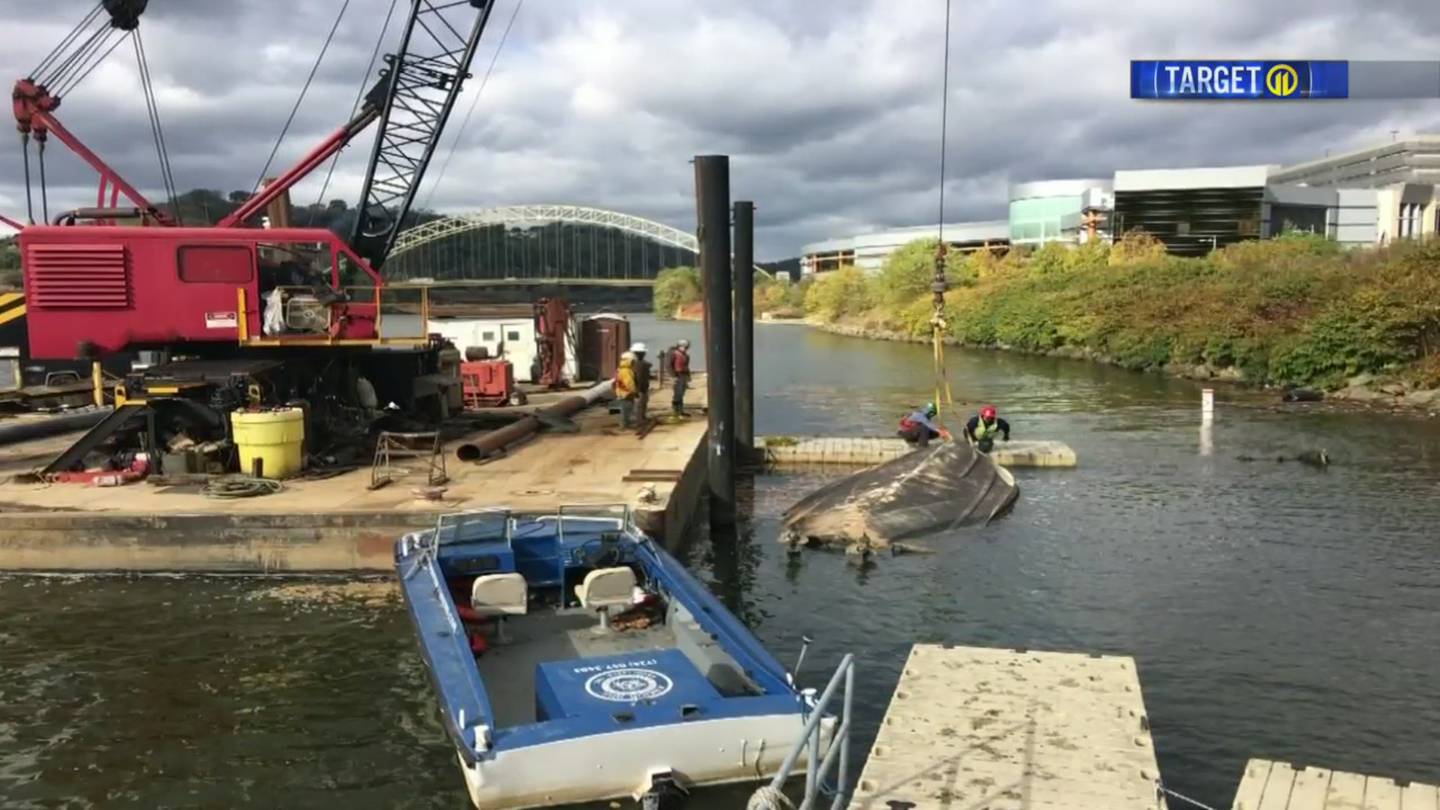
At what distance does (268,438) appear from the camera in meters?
14.2

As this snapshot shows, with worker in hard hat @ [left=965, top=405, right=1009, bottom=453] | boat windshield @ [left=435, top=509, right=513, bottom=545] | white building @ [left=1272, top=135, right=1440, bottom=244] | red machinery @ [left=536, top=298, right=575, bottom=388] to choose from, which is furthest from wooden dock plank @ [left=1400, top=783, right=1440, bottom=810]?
white building @ [left=1272, top=135, right=1440, bottom=244]

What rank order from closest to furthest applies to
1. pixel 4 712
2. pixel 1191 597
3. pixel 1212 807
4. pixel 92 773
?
pixel 1212 807, pixel 92 773, pixel 4 712, pixel 1191 597

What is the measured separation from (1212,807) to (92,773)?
8244 mm

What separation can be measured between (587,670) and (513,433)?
10.7 meters

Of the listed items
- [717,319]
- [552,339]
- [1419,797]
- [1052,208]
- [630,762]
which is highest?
[1052,208]

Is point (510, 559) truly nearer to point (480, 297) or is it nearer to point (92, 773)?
point (92, 773)

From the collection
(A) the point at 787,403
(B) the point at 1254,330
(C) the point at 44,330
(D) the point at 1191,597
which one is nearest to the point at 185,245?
(C) the point at 44,330

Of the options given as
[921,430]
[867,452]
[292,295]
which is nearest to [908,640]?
[921,430]

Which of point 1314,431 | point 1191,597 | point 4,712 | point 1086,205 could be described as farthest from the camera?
point 1086,205

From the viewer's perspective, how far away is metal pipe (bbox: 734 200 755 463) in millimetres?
20188

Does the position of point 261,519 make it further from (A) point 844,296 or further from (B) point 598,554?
(A) point 844,296

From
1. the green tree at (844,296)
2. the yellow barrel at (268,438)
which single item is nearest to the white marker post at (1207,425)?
the yellow barrel at (268,438)

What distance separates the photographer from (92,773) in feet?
26.2

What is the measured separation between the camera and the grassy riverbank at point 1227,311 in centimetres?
3409
